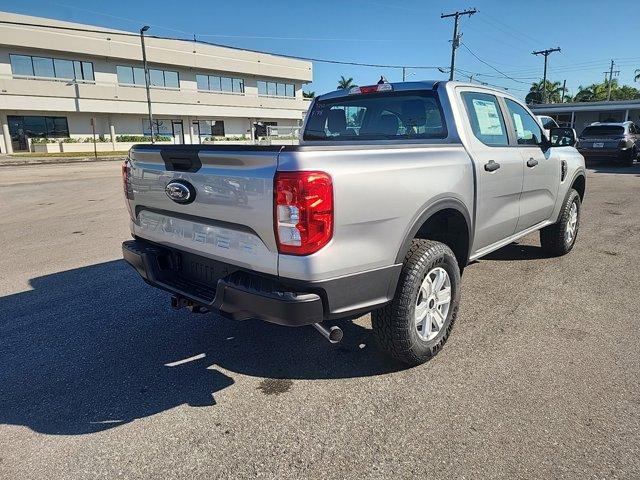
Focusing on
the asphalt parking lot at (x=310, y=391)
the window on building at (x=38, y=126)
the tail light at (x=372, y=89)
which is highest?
the window on building at (x=38, y=126)

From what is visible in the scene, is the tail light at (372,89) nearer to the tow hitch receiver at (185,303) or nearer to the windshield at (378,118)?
the windshield at (378,118)

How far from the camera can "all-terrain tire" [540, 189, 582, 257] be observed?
5547 millimetres

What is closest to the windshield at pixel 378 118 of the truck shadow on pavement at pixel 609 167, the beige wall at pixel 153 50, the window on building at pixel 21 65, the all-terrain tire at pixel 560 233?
the all-terrain tire at pixel 560 233

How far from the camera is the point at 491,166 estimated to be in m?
3.76

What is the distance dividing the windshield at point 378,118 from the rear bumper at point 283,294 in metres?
1.64

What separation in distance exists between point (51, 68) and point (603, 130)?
1523 inches

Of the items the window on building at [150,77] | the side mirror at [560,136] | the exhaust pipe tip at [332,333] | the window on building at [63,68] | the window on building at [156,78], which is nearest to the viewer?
the exhaust pipe tip at [332,333]

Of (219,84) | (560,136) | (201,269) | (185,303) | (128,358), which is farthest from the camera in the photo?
(219,84)

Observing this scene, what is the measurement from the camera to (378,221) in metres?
2.66

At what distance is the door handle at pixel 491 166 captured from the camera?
3.70 m

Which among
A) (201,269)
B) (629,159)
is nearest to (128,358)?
(201,269)

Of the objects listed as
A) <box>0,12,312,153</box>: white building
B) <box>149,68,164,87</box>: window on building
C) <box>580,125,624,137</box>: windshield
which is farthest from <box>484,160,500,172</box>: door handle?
<box>149,68,164,87</box>: window on building

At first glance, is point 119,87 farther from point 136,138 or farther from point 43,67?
point 43,67

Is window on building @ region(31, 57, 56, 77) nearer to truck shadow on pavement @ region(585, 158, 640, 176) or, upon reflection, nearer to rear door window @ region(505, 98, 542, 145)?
truck shadow on pavement @ region(585, 158, 640, 176)
